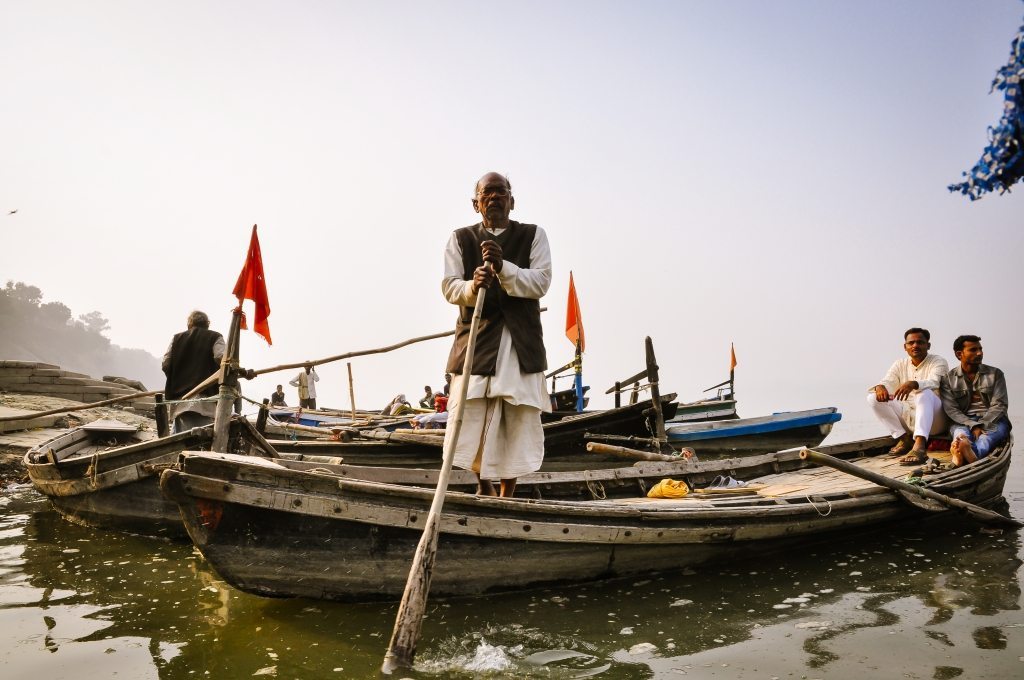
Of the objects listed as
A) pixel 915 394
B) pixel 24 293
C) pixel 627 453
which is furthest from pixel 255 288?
pixel 24 293

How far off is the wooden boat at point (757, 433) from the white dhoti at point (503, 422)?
6873 millimetres

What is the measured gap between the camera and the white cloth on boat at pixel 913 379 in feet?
19.4

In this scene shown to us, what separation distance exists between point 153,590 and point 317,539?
1.53 metres

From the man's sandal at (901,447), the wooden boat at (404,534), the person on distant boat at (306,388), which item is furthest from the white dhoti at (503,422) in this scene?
the person on distant boat at (306,388)

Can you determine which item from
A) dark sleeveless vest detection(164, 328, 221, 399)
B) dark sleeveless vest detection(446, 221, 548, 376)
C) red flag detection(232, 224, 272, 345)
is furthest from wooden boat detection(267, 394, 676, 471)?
dark sleeveless vest detection(446, 221, 548, 376)

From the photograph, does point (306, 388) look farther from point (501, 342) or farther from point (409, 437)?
point (501, 342)

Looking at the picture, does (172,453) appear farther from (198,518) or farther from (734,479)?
(734,479)

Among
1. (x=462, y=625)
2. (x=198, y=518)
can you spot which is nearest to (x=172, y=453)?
(x=198, y=518)

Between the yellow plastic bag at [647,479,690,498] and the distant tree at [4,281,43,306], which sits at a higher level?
the distant tree at [4,281,43,306]

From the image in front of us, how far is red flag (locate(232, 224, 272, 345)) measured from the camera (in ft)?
16.4

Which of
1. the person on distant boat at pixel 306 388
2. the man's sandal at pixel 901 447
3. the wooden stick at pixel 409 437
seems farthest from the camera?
the person on distant boat at pixel 306 388

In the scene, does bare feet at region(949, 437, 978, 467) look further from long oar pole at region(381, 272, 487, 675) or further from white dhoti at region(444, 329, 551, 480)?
long oar pole at region(381, 272, 487, 675)

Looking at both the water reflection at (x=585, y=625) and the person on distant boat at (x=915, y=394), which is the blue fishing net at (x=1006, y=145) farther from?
the person on distant boat at (x=915, y=394)

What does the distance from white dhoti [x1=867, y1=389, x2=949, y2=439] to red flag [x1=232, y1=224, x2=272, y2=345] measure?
5459 millimetres
